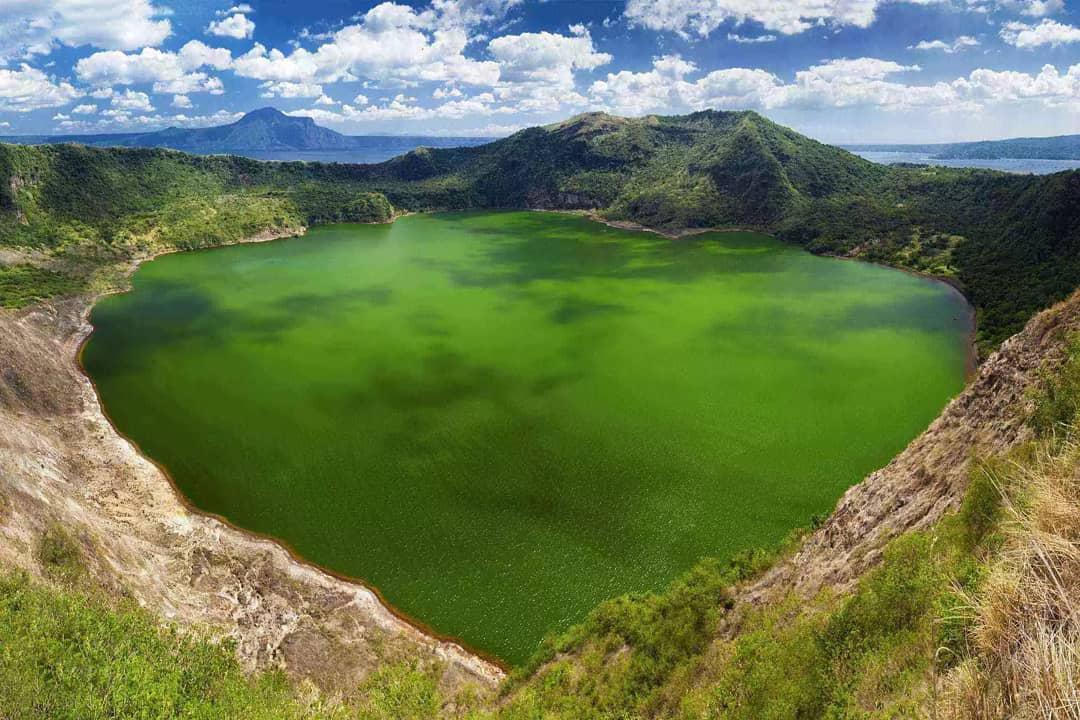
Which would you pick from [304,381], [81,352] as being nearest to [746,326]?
[304,381]

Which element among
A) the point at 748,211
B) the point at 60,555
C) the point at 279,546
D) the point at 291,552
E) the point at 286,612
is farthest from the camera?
the point at 748,211

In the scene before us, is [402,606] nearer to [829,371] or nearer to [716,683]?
[716,683]

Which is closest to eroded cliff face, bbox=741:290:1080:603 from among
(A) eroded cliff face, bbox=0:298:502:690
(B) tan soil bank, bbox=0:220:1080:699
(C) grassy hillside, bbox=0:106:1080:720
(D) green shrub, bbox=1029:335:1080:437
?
(B) tan soil bank, bbox=0:220:1080:699

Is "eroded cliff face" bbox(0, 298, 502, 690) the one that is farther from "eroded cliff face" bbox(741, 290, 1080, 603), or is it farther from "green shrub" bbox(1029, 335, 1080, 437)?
"green shrub" bbox(1029, 335, 1080, 437)

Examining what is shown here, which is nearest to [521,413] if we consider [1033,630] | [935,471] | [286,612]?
[286,612]

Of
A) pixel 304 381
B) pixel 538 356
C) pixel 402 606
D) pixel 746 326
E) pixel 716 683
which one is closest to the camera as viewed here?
pixel 716 683

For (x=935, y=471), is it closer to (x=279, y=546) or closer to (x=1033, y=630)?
(x=1033, y=630)
